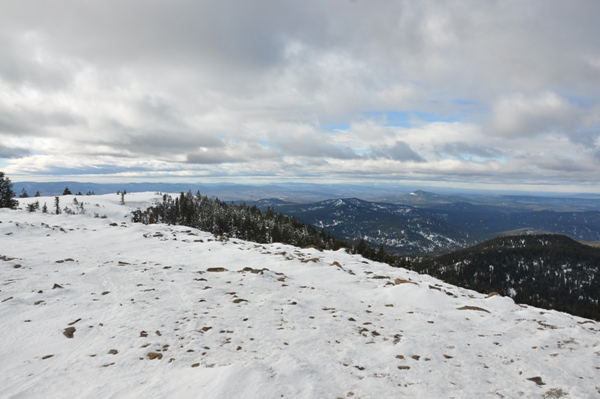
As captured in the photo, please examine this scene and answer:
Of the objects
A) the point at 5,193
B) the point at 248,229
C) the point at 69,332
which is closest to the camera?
the point at 69,332

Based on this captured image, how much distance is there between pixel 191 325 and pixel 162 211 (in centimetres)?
11180

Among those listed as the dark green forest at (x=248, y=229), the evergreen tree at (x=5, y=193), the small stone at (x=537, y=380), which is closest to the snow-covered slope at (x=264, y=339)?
the small stone at (x=537, y=380)

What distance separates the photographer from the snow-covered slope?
702cm

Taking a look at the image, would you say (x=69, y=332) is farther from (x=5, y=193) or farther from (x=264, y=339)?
(x=5, y=193)

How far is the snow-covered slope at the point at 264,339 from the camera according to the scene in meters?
7.02

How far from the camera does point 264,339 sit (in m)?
9.84

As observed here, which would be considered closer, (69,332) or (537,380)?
(537,380)

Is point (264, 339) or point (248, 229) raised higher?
point (264, 339)

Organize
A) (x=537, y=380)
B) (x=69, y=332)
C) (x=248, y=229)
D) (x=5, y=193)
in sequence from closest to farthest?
1. (x=537, y=380)
2. (x=69, y=332)
3. (x=5, y=193)
4. (x=248, y=229)

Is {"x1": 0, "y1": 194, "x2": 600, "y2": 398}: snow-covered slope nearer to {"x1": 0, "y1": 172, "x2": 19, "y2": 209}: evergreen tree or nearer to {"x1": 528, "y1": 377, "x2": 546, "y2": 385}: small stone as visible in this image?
{"x1": 528, "y1": 377, "x2": 546, "y2": 385}: small stone

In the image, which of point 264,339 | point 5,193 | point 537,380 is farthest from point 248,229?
point 537,380

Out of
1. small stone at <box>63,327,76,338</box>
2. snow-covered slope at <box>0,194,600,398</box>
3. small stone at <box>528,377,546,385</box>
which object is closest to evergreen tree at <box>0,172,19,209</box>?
snow-covered slope at <box>0,194,600,398</box>

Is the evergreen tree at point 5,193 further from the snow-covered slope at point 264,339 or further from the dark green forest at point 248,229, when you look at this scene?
the snow-covered slope at point 264,339

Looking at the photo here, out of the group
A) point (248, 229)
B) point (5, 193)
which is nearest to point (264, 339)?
point (248, 229)
